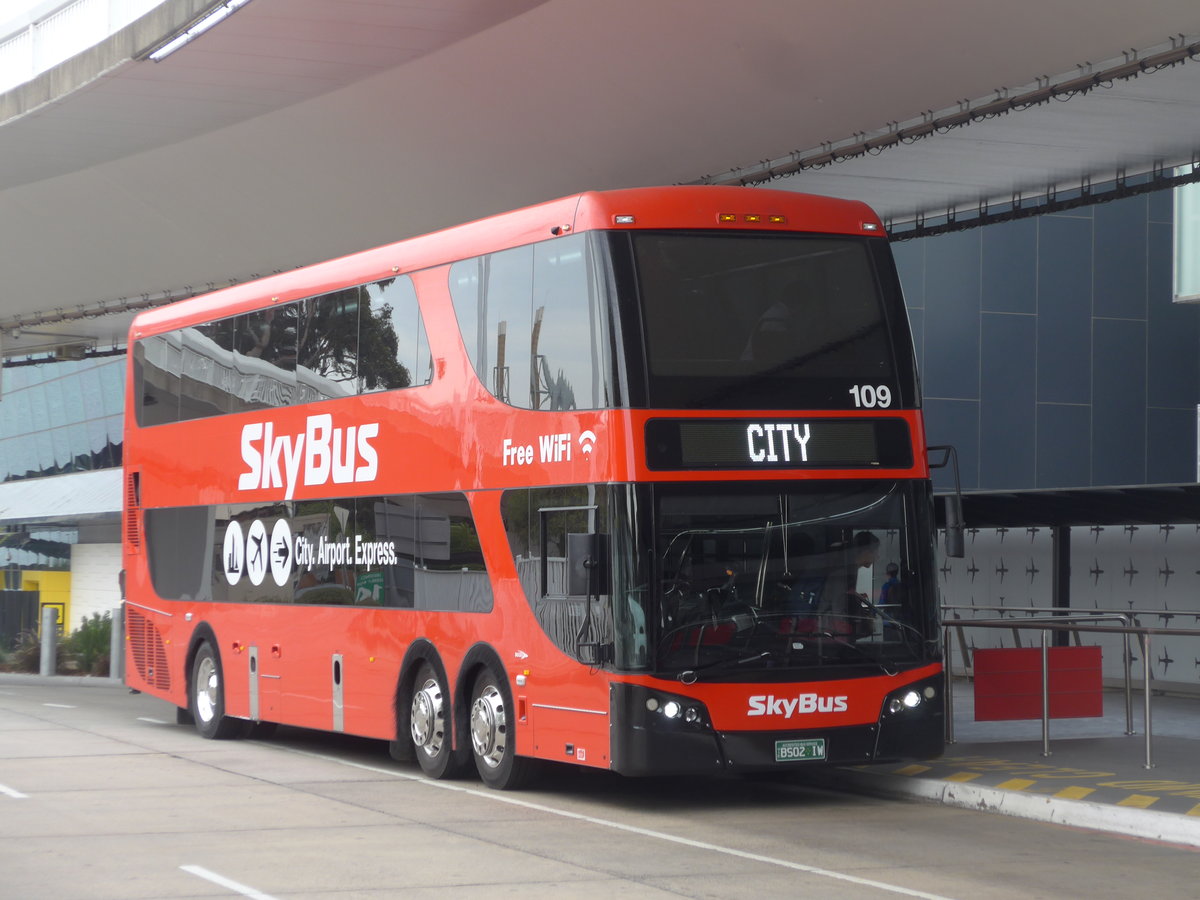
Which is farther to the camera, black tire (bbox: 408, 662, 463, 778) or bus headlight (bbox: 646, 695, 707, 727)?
black tire (bbox: 408, 662, 463, 778)

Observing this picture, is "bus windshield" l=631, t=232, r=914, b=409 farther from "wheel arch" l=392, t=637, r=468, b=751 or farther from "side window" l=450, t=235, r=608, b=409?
"wheel arch" l=392, t=637, r=468, b=751

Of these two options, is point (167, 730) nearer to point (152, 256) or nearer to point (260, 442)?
point (260, 442)

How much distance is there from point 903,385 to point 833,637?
6.41 ft

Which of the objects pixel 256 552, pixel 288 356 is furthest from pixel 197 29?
pixel 256 552

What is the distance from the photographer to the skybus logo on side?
15281 millimetres

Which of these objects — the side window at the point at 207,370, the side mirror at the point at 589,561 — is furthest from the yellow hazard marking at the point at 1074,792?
the side window at the point at 207,370

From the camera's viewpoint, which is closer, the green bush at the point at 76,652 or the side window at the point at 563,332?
the side window at the point at 563,332

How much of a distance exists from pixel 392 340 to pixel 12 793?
4.92 meters

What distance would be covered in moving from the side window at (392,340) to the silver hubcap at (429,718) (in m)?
2.61

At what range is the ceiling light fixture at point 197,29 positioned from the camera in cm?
1772

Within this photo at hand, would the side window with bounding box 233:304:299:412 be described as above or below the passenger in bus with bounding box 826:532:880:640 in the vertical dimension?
above

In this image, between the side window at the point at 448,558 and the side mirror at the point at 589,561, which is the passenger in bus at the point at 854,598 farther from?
the side window at the point at 448,558

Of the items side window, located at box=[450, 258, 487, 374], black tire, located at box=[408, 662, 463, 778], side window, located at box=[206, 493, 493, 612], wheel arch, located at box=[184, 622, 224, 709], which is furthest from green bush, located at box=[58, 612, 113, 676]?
side window, located at box=[450, 258, 487, 374]

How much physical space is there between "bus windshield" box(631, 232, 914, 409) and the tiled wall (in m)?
19.9
